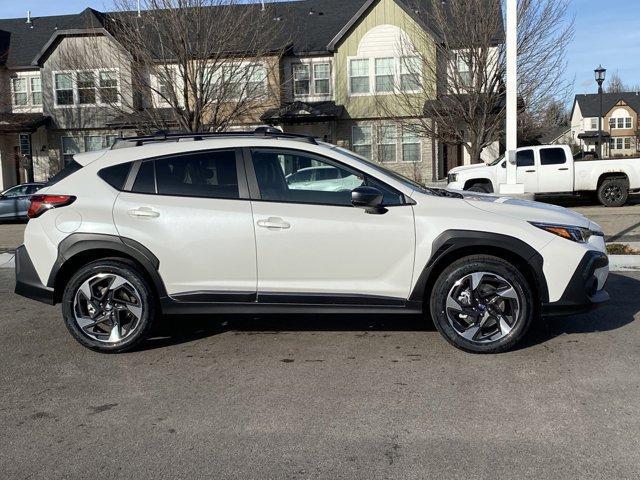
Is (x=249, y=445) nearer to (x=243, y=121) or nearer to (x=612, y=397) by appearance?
(x=612, y=397)

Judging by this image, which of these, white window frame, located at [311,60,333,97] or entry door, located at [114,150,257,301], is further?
white window frame, located at [311,60,333,97]

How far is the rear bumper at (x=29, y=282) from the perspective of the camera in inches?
216

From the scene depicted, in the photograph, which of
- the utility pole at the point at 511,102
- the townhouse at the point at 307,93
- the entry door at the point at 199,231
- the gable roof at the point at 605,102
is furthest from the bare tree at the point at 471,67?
the gable roof at the point at 605,102

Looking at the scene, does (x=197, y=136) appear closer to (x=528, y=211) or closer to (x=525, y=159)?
(x=528, y=211)

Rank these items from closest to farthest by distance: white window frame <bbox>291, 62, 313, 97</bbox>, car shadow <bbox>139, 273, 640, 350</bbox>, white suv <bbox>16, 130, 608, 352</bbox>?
white suv <bbox>16, 130, 608, 352</bbox>, car shadow <bbox>139, 273, 640, 350</bbox>, white window frame <bbox>291, 62, 313, 97</bbox>

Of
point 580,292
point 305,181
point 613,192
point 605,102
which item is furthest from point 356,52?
point 605,102

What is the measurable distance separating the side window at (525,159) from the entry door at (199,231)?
15.4m

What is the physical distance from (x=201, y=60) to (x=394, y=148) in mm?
10706

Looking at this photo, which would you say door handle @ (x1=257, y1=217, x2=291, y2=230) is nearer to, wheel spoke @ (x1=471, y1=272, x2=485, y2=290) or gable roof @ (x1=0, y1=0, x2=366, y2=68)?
wheel spoke @ (x1=471, y1=272, x2=485, y2=290)

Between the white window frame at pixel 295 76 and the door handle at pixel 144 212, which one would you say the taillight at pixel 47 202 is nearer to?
the door handle at pixel 144 212

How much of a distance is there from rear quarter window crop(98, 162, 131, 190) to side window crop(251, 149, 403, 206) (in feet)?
3.64

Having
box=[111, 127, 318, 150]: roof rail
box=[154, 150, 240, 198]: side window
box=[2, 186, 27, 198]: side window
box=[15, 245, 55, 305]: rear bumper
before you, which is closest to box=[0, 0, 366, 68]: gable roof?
box=[2, 186, 27, 198]: side window

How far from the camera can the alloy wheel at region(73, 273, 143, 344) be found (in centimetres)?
541

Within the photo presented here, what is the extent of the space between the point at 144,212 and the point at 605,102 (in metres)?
80.4
